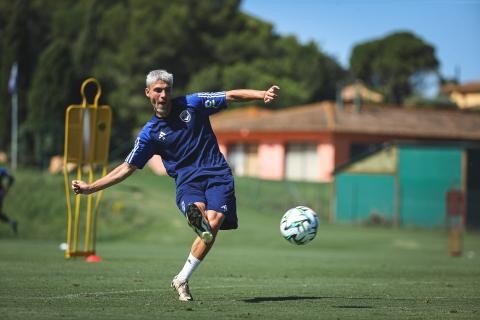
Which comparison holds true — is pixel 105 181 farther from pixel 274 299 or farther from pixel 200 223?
pixel 274 299

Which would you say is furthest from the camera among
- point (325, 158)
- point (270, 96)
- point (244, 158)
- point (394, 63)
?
point (394, 63)

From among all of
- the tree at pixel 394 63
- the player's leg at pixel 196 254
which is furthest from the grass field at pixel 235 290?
the tree at pixel 394 63

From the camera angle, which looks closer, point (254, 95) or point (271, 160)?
point (254, 95)

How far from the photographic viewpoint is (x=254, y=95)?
9.20 m

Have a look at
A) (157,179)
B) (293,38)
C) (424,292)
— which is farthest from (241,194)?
(293,38)

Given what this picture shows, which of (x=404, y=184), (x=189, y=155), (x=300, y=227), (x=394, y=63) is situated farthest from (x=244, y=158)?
(x=189, y=155)

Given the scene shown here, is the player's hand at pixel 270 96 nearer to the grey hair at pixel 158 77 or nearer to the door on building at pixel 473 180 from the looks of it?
the grey hair at pixel 158 77

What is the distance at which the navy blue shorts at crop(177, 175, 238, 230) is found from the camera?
9105 millimetres

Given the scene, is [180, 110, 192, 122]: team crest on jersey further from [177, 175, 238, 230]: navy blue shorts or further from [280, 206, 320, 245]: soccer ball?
[280, 206, 320, 245]: soccer ball

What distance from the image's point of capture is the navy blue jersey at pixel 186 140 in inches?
365

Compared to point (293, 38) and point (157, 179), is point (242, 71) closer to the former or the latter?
point (293, 38)

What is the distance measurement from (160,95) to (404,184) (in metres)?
28.5

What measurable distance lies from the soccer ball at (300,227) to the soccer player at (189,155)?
67cm

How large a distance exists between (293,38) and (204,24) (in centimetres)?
993
